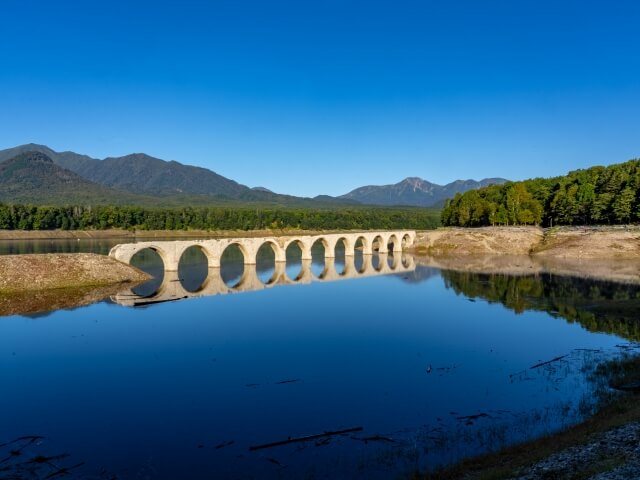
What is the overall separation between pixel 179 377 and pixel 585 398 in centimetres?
2070

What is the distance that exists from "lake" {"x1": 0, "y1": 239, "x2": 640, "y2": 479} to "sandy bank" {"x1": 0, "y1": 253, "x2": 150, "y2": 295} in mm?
9913

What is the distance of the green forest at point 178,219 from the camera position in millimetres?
134250

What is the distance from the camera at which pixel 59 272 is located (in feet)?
183

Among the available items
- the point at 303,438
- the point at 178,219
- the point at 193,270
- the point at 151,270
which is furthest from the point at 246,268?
the point at 178,219

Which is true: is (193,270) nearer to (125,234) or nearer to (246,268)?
(246,268)

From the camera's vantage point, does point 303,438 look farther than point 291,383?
No

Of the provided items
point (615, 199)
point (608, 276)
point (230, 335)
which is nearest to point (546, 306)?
point (608, 276)

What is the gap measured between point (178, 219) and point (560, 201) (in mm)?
105029

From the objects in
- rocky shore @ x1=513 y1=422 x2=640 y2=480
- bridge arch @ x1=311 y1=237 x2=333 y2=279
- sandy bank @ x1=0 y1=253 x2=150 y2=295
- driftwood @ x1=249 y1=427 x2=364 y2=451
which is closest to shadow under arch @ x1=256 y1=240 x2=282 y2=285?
bridge arch @ x1=311 y1=237 x2=333 y2=279

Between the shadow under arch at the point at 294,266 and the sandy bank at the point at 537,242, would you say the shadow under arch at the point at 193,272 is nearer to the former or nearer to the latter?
the shadow under arch at the point at 294,266

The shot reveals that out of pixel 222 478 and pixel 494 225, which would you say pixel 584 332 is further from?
pixel 494 225

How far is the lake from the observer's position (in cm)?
1803

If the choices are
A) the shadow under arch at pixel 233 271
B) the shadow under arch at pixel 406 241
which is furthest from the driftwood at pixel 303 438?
the shadow under arch at pixel 406 241

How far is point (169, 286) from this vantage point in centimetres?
5766
